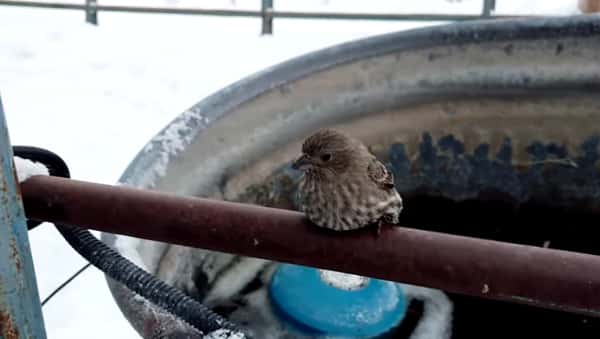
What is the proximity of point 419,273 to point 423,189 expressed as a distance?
169cm

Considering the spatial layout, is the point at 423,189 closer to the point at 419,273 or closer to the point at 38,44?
the point at 419,273

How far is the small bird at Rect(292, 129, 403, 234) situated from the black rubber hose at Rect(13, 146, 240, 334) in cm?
26

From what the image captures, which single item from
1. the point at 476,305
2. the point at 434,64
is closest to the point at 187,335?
the point at 434,64

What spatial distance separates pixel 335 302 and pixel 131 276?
115 centimetres

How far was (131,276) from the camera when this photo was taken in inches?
42.7

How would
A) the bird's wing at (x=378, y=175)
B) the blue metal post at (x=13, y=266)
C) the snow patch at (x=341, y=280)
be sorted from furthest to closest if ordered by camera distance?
the snow patch at (x=341, y=280) → the bird's wing at (x=378, y=175) → the blue metal post at (x=13, y=266)

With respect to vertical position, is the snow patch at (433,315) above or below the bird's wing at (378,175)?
below

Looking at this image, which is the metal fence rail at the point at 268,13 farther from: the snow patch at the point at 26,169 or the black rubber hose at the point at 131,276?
the snow patch at the point at 26,169

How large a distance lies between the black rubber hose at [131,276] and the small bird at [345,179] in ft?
0.85

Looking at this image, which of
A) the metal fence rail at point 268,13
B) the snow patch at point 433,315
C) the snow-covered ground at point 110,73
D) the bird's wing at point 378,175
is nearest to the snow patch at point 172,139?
the bird's wing at point 378,175

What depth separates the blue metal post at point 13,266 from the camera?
0.78 m

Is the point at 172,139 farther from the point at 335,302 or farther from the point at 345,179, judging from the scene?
the point at 335,302

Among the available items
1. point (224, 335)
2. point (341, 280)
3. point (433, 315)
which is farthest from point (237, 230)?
point (433, 315)

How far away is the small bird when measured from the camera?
4.03 feet
